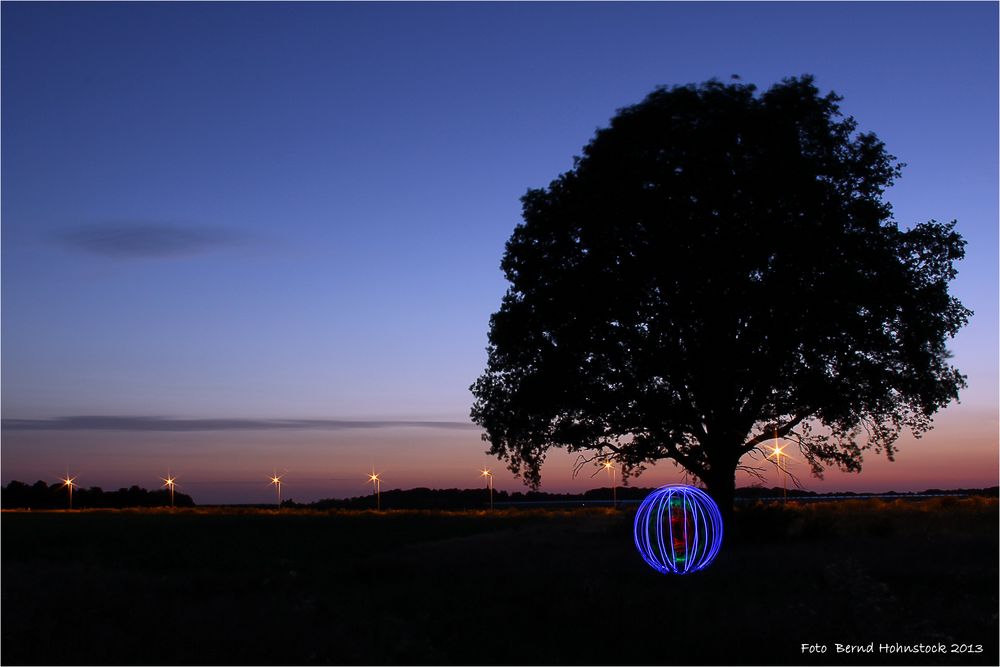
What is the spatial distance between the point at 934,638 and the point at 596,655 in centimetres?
500

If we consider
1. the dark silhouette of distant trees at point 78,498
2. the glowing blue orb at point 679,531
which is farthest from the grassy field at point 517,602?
Answer: the dark silhouette of distant trees at point 78,498

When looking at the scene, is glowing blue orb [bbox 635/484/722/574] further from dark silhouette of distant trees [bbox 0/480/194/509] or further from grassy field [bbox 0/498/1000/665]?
dark silhouette of distant trees [bbox 0/480/194/509]

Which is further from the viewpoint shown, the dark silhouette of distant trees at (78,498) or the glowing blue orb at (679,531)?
the dark silhouette of distant trees at (78,498)

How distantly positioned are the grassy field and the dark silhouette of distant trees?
83.6 m

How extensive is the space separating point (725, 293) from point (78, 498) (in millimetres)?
104075

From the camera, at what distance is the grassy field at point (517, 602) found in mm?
15008

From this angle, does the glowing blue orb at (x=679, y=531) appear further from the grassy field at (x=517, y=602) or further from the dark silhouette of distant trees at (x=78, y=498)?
the dark silhouette of distant trees at (x=78, y=498)

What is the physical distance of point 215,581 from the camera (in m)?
23.6

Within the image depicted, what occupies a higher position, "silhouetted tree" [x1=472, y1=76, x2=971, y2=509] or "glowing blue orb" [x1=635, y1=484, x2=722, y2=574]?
"silhouetted tree" [x1=472, y1=76, x2=971, y2=509]

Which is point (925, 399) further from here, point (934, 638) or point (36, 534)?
point (36, 534)

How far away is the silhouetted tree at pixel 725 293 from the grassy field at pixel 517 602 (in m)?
4.00

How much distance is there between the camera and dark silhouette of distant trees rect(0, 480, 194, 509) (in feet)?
364

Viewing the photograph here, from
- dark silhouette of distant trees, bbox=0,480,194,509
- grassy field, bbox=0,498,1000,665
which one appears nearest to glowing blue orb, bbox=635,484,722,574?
grassy field, bbox=0,498,1000,665

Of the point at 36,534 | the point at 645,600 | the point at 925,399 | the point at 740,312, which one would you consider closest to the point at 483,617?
the point at 645,600
